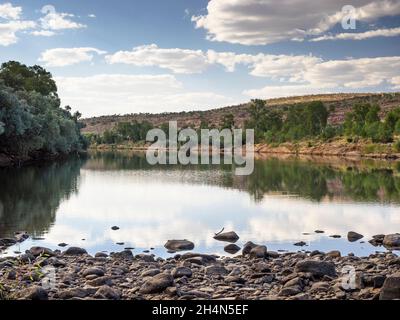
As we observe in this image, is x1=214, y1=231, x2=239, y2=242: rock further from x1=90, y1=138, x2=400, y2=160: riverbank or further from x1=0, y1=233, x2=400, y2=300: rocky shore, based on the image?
x1=90, y1=138, x2=400, y2=160: riverbank

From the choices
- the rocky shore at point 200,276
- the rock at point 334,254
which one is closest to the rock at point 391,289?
the rocky shore at point 200,276

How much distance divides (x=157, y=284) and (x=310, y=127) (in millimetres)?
107736

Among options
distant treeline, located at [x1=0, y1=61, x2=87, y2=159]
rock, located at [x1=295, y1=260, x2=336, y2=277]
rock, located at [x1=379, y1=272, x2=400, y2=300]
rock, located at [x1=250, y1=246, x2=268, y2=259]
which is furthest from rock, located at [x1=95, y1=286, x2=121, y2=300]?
distant treeline, located at [x1=0, y1=61, x2=87, y2=159]

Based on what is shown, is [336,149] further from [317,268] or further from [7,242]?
[317,268]

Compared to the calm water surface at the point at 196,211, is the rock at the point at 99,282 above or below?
above

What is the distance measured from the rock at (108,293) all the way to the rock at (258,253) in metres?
5.94

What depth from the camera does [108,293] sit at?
11234mm

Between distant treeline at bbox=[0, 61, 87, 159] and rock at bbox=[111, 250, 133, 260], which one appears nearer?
rock at bbox=[111, 250, 133, 260]

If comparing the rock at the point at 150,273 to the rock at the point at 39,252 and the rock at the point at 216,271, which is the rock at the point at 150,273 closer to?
the rock at the point at 216,271

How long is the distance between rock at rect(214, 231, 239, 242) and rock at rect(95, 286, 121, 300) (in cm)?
878

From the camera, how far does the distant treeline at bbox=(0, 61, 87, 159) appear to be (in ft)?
159

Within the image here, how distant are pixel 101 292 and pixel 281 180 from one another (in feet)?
113

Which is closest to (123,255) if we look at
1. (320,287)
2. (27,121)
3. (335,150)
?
(320,287)

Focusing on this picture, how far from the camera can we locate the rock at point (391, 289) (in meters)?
9.97
